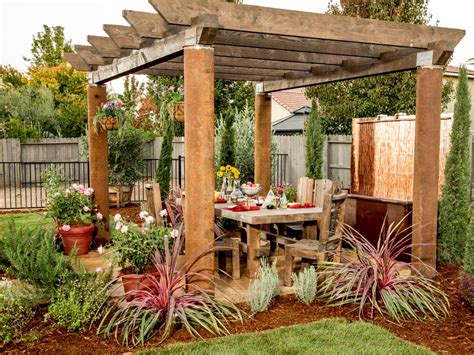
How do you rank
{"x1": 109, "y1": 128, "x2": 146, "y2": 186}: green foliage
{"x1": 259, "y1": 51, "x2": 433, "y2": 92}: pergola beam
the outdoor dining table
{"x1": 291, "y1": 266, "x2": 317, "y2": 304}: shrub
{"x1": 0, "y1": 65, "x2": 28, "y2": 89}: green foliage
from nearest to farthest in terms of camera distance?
{"x1": 291, "y1": 266, "x2": 317, "y2": 304}: shrub → the outdoor dining table → {"x1": 259, "y1": 51, "x2": 433, "y2": 92}: pergola beam → {"x1": 109, "y1": 128, "x2": 146, "y2": 186}: green foliage → {"x1": 0, "y1": 65, "x2": 28, "y2": 89}: green foliage

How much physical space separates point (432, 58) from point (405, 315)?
270 centimetres

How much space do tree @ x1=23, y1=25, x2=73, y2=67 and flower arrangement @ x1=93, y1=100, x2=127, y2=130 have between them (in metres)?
23.4

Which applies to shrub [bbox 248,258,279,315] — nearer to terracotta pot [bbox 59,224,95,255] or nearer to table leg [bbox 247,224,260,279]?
table leg [bbox 247,224,260,279]

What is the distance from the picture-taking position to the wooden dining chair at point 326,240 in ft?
16.3

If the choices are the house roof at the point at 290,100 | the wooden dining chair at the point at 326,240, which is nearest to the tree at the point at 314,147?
the wooden dining chair at the point at 326,240

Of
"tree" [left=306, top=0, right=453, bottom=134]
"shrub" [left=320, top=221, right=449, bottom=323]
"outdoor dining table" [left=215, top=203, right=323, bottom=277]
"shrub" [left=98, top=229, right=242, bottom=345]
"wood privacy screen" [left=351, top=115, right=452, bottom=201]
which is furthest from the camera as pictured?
"tree" [left=306, top=0, right=453, bottom=134]

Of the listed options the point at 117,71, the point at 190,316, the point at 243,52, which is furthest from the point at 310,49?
the point at 190,316

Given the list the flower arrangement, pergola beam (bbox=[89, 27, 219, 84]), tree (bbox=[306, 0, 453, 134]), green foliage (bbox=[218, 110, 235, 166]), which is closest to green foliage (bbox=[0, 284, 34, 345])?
pergola beam (bbox=[89, 27, 219, 84])

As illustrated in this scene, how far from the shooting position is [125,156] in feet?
39.8

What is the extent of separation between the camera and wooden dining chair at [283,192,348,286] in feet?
16.3

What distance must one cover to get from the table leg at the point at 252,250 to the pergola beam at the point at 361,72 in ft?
8.07

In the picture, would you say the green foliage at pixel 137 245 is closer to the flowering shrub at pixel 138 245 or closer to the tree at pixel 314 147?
the flowering shrub at pixel 138 245

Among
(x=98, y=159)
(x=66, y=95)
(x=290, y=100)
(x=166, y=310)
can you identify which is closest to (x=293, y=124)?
(x=290, y=100)

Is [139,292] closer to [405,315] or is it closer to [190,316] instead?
[190,316]
